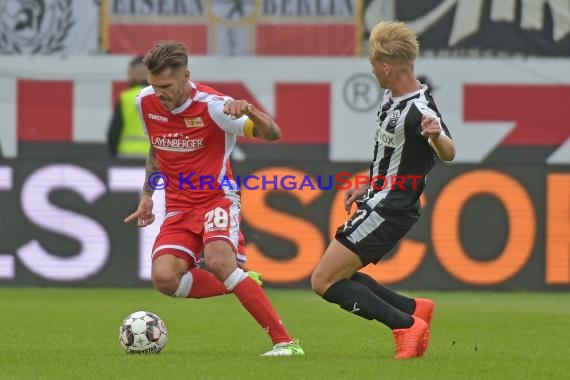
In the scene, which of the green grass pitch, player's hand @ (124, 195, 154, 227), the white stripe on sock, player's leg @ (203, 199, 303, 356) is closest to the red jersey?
player's hand @ (124, 195, 154, 227)

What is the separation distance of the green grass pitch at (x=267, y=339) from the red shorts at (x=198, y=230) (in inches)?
23.0

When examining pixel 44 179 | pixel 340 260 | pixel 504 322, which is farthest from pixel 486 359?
pixel 44 179

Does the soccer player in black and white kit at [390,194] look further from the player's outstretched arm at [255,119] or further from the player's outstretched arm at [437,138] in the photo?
the player's outstretched arm at [255,119]

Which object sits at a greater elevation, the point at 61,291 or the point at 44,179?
the point at 44,179

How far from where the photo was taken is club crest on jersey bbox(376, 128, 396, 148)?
754cm

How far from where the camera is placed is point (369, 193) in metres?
7.72

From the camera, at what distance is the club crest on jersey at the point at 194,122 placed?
8.05 m

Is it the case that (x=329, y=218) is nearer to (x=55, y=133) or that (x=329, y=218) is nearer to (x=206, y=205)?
(x=55, y=133)

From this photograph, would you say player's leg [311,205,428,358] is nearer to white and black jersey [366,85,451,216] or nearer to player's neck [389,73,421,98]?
white and black jersey [366,85,451,216]

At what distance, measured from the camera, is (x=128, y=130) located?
46.3 feet

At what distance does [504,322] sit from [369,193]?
3.43 meters

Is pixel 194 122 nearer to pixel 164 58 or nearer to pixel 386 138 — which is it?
pixel 164 58

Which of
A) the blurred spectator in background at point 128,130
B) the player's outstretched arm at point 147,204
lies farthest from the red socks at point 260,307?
the blurred spectator in background at point 128,130

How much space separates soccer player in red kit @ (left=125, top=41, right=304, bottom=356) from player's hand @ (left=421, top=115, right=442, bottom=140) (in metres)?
1.10
